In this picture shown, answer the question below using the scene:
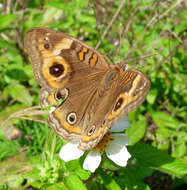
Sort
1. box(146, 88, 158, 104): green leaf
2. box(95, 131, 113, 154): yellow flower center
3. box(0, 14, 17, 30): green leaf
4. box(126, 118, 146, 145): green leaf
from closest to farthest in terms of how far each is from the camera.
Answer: box(95, 131, 113, 154): yellow flower center < box(126, 118, 146, 145): green leaf < box(146, 88, 158, 104): green leaf < box(0, 14, 17, 30): green leaf

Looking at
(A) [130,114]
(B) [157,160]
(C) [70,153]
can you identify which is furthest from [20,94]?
(B) [157,160]

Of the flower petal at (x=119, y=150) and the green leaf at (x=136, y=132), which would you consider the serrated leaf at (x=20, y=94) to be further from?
the flower petal at (x=119, y=150)

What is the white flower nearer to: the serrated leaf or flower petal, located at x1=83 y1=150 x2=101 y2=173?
flower petal, located at x1=83 y1=150 x2=101 y2=173

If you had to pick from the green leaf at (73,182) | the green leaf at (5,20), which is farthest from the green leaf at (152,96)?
the green leaf at (5,20)

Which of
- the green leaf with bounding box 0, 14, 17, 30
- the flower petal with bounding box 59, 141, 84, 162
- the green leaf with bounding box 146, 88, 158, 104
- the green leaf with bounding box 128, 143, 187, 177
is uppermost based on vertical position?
the green leaf with bounding box 0, 14, 17, 30

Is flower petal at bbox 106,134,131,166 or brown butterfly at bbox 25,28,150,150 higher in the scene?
brown butterfly at bbox 25,28,150,150

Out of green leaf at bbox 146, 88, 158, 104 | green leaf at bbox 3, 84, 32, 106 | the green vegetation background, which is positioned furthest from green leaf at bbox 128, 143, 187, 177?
green leaf at bbox 3, 84, 32, 106

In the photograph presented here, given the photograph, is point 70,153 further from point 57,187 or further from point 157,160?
point 157,160
